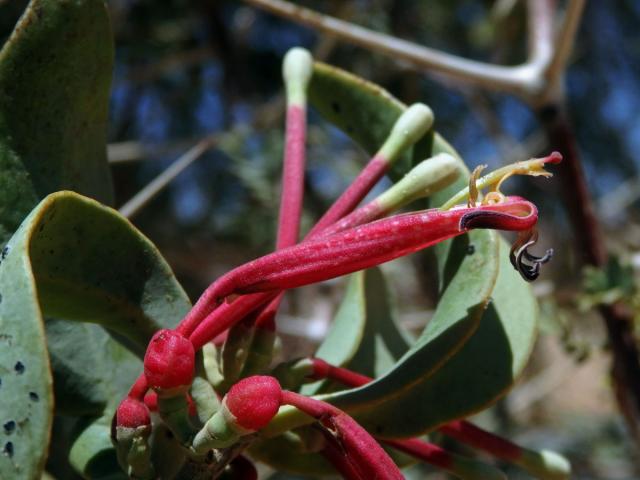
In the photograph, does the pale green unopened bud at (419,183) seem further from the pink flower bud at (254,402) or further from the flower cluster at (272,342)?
the pink flower bud at (254,402)

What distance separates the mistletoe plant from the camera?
1.71ft

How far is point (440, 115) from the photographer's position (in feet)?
8.41

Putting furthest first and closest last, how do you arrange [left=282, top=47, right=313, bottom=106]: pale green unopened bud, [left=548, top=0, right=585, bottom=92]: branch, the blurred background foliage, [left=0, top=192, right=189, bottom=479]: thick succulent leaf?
the blurred background foliage, [left=548, top=0, right=585, bottom=92]: branch, [left=282, top=47, right=313, bottom=106]: pale green unopened bud, [left=0, top=192, right=189, bottom=479]: thick succulent leaf

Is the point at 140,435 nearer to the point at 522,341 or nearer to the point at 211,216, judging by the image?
the point at 522,341

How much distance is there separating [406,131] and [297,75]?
11cm

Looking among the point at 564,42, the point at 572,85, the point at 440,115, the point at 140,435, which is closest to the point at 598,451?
the point at 440,115

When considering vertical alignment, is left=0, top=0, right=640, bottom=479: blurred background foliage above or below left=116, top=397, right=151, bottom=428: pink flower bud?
below

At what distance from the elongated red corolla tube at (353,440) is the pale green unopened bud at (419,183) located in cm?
16

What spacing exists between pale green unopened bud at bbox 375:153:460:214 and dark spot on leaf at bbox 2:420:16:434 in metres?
0.29

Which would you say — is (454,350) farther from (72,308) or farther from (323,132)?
(323,132)

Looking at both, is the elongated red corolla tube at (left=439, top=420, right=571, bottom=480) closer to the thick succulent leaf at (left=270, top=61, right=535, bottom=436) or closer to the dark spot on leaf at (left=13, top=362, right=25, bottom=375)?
the thick succulent leaf at (left=270, top=61, right=535, bottom=436)

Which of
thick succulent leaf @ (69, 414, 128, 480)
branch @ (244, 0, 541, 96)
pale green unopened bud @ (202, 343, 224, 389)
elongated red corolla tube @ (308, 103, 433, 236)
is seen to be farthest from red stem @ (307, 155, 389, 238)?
branch @ (244, 0, 541, 96)

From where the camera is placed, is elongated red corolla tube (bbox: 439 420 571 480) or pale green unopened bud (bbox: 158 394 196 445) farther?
elongated red corolla tube (bbox: 439 420 571 480)

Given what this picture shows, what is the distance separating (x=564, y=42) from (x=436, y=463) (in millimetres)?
647
